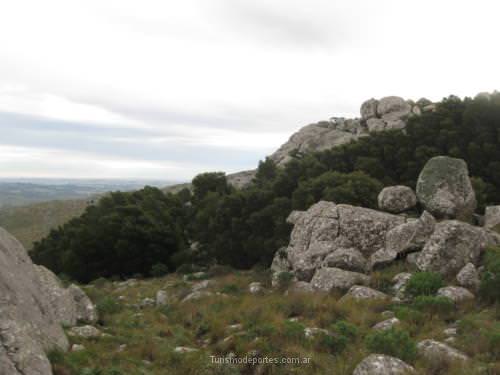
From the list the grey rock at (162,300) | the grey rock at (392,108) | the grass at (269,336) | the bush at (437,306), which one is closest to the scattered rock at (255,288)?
the grass at (269,336)

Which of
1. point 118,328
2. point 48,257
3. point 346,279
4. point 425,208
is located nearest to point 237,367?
point 118,328

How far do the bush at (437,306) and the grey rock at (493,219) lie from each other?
986cm

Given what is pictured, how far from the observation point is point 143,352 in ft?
32.0

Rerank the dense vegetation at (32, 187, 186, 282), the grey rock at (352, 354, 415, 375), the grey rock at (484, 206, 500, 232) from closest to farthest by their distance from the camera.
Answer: the grey rock at (352, 354, 415, 375), the grey rock at (484, 206, 500, 232), the dense vegetation at (32, 187, 186, 282)

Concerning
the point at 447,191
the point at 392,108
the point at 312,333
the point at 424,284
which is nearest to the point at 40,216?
the point at 392,108

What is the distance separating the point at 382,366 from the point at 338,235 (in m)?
11.2

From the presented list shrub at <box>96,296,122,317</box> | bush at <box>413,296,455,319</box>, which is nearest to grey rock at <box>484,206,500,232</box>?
bush at <box>413,296,455,319</box>

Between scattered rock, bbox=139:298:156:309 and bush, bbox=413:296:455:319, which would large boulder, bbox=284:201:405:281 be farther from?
scattered rock, bbox=139:298:156:309

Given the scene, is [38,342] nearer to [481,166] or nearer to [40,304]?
[40,304]

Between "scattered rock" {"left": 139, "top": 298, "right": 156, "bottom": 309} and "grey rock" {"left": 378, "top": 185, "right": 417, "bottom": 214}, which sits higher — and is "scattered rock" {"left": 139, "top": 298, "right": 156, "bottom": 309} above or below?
below

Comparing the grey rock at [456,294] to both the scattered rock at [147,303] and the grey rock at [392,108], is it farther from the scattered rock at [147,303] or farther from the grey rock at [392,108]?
the grey rock at [392,108]

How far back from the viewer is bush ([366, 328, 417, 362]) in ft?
26.2

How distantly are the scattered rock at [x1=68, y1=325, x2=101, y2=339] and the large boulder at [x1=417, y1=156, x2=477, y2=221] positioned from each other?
614 inches

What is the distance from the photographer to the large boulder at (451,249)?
14.0 meters
